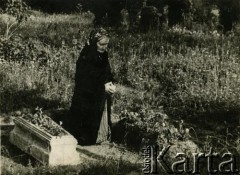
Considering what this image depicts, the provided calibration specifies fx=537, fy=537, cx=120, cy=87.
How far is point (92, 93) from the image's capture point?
24.4ft

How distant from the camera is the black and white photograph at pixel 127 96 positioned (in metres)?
6.50

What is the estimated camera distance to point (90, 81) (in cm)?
742

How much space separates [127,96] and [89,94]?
7.65 feet

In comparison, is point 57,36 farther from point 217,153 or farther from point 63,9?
point 217,153

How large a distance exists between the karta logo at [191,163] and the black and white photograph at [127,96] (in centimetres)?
1

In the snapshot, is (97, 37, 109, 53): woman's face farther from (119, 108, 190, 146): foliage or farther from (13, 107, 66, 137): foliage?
(13, 107, 66, 137): foliage

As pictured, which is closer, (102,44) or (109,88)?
(102,44)

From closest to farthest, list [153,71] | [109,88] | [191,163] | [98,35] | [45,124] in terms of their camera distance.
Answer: [191,163]
[45,124]
[98,35]
[109,88]
[153,71]

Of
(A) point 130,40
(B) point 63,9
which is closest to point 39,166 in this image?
(A) point 130,40

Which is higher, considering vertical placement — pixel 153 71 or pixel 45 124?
pixel 153 71

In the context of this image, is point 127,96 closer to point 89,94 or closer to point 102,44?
point 89,94

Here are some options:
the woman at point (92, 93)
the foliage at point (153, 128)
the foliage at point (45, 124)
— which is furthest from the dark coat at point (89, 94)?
the foliage at point (45, 124)

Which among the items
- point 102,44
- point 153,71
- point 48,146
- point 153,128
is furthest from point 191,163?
point 153,71

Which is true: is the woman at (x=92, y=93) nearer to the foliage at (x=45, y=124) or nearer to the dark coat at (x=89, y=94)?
the dark coat at (x=89, y=94)
